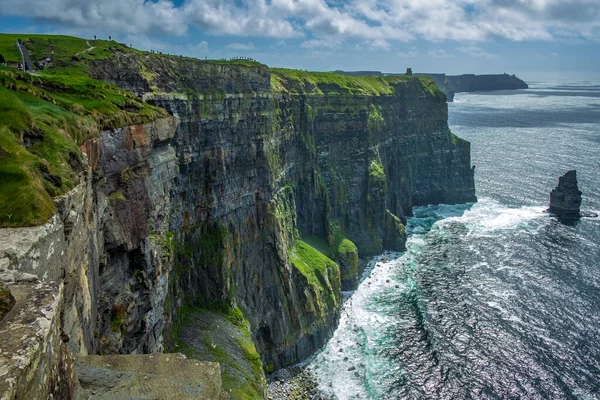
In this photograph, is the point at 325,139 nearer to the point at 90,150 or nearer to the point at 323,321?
the point at 323,321

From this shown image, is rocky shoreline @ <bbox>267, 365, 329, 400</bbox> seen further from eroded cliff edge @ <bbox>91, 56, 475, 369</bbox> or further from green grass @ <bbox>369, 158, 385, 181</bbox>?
green grass @ <bbox>369, 158, 385, 181</bbox>

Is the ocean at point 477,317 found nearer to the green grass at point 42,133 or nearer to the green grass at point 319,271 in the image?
the green grass at point 319,271

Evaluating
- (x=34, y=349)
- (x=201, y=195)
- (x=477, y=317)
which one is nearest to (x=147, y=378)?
(x=34, y=349)

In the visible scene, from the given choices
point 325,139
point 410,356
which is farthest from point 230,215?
point 325,139

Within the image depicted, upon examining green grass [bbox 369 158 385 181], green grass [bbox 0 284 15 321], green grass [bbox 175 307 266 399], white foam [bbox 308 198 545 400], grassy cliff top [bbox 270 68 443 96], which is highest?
grassy cliff top [bbox 270 68 443 96]

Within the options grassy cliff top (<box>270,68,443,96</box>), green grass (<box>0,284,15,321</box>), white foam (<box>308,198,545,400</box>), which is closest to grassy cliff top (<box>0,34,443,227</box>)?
green grass (<box>0,284,15,321</box>)

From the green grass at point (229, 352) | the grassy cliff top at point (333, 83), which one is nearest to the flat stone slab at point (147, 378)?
the green grass at point (229, 352)

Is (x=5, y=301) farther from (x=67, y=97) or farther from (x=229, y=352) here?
(x=229, y=352)
